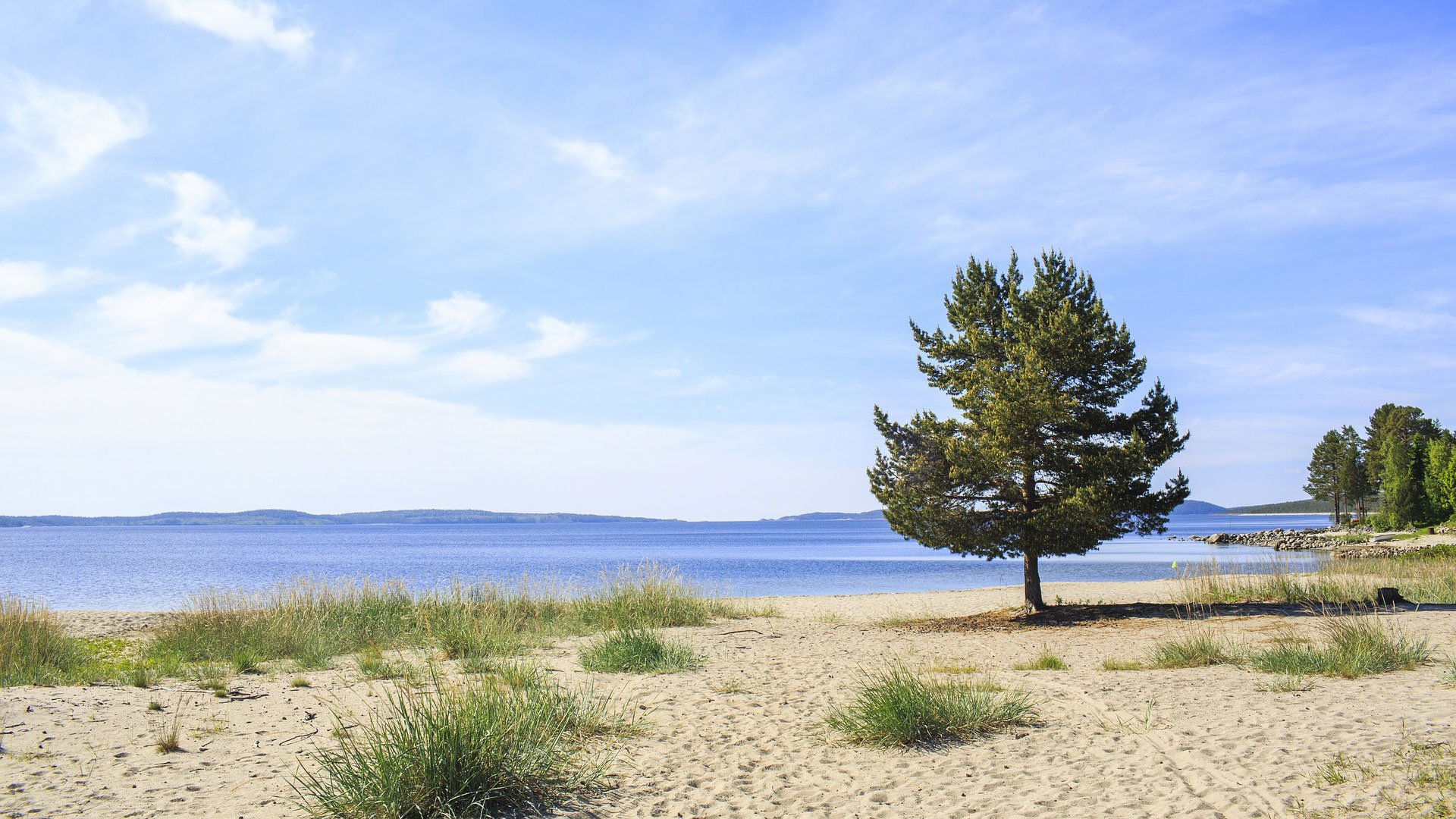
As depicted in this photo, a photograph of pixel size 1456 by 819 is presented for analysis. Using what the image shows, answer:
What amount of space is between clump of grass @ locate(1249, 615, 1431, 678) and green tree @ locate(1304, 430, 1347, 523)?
78754 mm

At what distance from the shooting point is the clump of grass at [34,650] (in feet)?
31.5

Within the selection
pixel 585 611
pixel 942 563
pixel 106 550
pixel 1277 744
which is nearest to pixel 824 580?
pixel 942 563

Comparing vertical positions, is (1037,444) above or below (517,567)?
above

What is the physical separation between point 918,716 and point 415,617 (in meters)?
10.5

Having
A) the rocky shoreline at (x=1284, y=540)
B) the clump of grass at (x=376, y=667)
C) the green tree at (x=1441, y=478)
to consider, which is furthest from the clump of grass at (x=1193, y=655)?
the green tree at (x=1441, y=478)

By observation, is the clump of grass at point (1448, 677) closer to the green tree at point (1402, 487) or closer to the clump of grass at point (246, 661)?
the clump of grass at point (246, 661)

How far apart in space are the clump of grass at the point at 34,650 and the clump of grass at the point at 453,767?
5733mm

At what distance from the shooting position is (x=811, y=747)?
7055 mm

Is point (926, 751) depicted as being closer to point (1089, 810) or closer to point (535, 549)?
point (1089, 810)

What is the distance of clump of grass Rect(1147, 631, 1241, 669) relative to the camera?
1041 cm

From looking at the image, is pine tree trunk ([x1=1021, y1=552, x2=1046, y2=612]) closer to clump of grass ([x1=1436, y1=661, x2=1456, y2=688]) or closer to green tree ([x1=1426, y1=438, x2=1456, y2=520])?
clump of grass ([x1=1436, y1=661, x2=1456, y2=688])

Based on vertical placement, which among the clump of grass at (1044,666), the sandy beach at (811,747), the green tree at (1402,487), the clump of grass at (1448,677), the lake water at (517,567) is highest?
the green tree at (1402,487)

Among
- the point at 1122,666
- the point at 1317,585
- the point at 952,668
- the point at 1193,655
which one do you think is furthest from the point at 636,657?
the point at 1317,585

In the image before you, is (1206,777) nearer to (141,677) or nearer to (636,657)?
(636,657)
